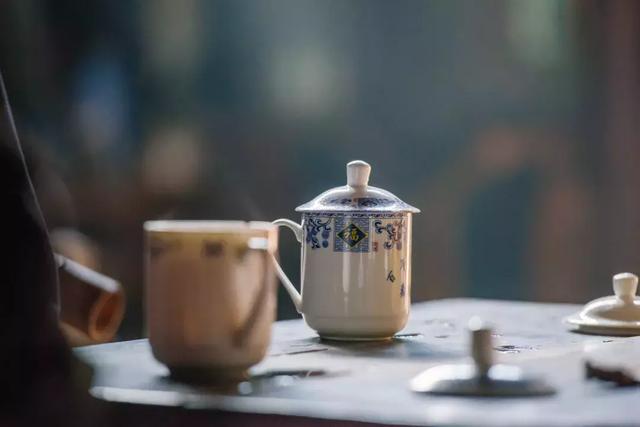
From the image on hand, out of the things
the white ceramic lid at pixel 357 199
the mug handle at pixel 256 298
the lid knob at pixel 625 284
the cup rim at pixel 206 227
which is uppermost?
the white ceramic lid at pixel 357 199

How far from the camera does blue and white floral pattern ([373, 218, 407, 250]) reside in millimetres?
921

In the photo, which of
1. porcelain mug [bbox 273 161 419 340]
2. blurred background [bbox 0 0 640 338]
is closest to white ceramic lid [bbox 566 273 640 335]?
porcelain mug [bbox 273 161 419 340]

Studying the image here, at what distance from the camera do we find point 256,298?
67cm

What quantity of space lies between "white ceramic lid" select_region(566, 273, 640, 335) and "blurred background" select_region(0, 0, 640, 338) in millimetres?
1987

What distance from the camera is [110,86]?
296 cm

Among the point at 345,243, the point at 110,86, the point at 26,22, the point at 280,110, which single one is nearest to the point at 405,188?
the point at 280,110

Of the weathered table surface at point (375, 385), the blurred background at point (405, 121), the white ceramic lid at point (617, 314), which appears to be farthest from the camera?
the blurred background at point (405, 121)

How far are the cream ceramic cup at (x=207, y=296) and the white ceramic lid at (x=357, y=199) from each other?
10.2 inches

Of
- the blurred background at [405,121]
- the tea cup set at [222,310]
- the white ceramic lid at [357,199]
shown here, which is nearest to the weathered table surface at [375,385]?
the tea cup set at [222,310]

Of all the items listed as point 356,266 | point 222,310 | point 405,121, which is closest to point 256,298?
point 222,310

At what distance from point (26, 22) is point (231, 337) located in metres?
2.38

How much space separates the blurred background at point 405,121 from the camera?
2.98 meters

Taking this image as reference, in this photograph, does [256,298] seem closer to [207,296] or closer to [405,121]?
[207,296]

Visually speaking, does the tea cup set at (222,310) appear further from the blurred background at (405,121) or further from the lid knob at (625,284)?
the blurred background at (405,121)
